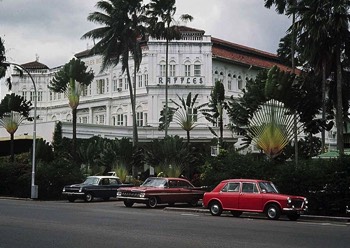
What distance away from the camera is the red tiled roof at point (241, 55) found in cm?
6869

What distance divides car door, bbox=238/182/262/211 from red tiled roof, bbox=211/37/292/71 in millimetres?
44442

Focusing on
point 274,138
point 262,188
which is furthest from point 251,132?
point 262,188

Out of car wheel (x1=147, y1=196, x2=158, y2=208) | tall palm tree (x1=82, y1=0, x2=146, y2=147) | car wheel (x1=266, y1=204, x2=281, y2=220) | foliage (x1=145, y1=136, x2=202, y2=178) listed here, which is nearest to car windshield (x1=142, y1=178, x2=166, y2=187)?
car wheel (x1=147, y1=196, x2=158, y2=208)

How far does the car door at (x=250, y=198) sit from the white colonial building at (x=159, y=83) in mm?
34853

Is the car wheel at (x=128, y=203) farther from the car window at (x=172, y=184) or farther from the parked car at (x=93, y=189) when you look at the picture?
the parked car at (x=93, y=189)

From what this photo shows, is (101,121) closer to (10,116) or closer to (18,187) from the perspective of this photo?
(10,116)

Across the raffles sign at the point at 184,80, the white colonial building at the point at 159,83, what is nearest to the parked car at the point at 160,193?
the white colonial building at the point at 159,83

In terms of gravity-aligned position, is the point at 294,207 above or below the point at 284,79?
below

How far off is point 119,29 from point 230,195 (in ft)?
95.0

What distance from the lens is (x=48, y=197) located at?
3812 centimetres

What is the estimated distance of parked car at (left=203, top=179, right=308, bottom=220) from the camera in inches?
864

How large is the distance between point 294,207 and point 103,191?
53.5ft

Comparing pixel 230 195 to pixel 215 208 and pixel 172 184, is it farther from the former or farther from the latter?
pixel 172 184

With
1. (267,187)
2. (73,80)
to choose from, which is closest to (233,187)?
(267,187)
